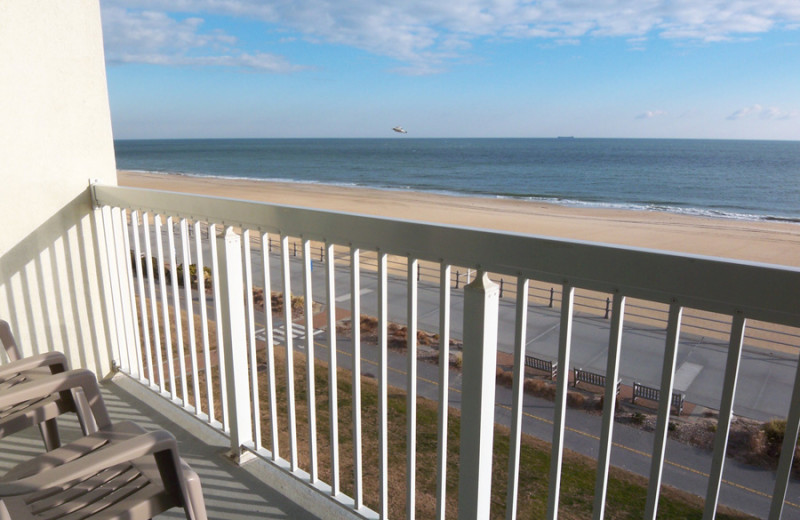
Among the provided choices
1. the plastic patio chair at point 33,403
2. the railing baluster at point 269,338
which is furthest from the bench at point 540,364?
the plastic patio chair at point 33,403

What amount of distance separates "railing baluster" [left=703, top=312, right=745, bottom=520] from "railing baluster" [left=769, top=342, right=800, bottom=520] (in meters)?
0.09

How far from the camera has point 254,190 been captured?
35.6m

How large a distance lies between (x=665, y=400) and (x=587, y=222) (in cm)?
2471

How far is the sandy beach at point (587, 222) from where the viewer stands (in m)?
18.9

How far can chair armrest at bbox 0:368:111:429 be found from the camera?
4.75ft

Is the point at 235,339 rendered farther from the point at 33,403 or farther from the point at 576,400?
the point at 576,400

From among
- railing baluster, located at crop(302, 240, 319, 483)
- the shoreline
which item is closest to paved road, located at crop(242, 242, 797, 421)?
railing baluster, located at crop(302, 240, 319, 483)

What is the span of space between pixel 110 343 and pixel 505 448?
3.39m

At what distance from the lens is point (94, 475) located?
1.25 m

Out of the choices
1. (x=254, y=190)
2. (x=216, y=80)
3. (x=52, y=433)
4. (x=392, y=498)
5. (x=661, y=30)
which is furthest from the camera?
(x=216, y=80)

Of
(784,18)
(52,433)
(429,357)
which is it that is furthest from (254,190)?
(52,433)

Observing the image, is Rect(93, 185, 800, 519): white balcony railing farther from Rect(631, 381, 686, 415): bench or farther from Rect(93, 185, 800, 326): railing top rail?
Rect(631, 381, 686, 415): bench

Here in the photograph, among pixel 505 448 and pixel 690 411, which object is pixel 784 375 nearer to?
→ pixel 690 411

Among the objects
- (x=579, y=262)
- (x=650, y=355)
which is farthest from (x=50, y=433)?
(x=650, y=355)
